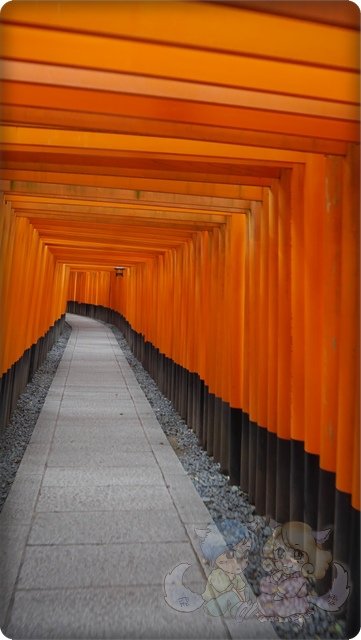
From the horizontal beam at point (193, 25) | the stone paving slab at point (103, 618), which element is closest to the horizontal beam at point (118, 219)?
the horizontal beam at point (193, 25)

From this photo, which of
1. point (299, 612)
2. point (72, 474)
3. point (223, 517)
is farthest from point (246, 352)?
point (299, 612)

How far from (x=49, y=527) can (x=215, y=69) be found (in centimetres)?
350

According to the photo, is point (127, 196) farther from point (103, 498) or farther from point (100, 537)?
point (100, 537)

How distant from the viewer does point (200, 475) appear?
20.0ft

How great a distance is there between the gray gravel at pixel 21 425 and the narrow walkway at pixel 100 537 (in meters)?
0.18

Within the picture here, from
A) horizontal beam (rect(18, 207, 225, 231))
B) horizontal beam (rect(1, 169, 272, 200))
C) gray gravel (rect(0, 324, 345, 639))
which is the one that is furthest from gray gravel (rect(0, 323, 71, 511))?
horizontal beam (rect(1, 169, 272, 200))

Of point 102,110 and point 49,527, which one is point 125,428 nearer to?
point 49,527

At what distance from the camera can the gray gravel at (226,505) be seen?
3.14 metres

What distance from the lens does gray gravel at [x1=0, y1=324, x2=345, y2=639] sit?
318cm

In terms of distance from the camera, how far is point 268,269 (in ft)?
15.9

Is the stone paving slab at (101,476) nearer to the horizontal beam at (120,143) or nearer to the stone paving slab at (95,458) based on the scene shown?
the stone paving slab at (95,458)

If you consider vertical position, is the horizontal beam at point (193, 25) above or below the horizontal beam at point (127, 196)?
below

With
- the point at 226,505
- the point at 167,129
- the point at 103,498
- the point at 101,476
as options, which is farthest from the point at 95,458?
the point at 167,129

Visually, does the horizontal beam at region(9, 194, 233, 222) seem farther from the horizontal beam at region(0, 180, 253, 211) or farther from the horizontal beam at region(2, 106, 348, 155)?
the horizontal beam at region(2, 106, 348, 155)
